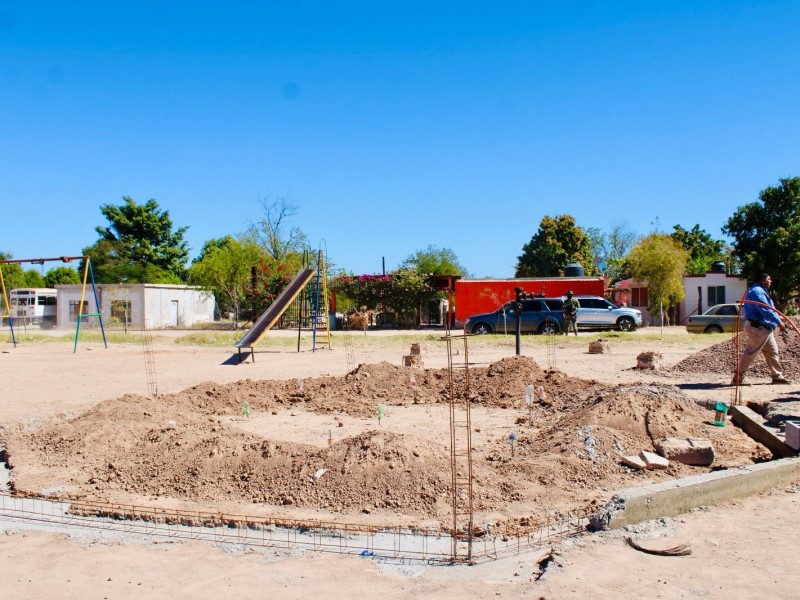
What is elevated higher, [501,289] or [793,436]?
[501,289]

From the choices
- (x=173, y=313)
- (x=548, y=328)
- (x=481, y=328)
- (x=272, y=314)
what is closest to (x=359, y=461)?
(x=272, y=314)

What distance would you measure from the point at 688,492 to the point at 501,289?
29062 mm

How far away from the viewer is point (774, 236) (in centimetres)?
3497

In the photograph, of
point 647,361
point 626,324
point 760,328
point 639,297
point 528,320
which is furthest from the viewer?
point 639,297

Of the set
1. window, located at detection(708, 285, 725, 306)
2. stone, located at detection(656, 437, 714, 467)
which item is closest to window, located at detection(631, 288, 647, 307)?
window, located at detection(708, 285, 725, 306)

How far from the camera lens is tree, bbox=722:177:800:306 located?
34.8 metres

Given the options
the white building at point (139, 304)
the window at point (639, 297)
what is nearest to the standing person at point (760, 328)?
the window at point (639, 297)

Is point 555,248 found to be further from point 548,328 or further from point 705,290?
point 548,328

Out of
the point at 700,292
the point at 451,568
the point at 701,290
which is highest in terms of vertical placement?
the point at 701,290

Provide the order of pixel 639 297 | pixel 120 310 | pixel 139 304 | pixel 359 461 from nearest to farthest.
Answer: pixel 359 461 < pixel 639 297 < pixel 120 310 < pixel 139 304

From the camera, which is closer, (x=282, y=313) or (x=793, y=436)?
(x=793, y=436)

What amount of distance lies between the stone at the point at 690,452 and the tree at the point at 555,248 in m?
45.8

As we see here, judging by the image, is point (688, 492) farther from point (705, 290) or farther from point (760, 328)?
point (705, 290)

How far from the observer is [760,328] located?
38.8 feet
